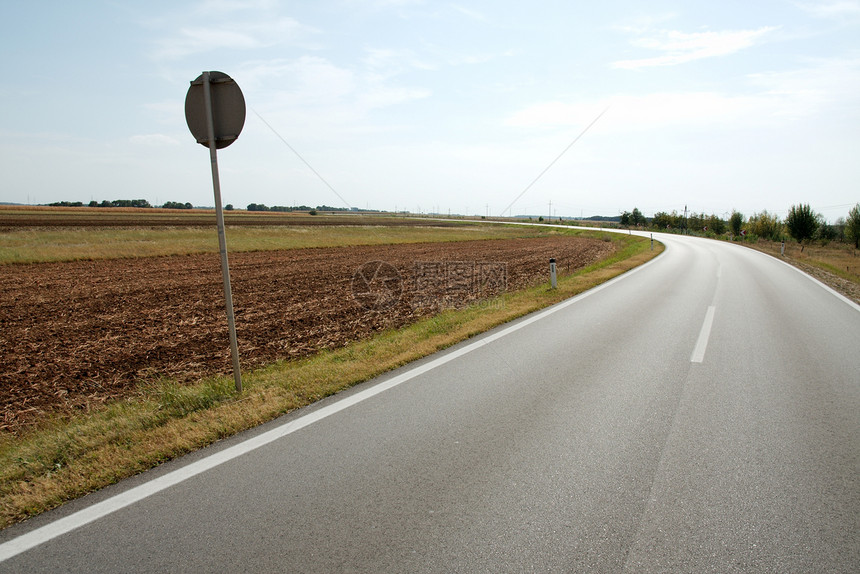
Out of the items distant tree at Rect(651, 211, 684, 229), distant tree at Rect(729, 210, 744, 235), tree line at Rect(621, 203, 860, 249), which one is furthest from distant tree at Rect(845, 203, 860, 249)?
distant tree at Rect(651, 211, 684, 229)

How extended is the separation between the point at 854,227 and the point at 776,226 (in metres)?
24.4

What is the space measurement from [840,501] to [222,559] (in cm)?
395

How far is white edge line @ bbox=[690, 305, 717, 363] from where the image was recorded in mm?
6480

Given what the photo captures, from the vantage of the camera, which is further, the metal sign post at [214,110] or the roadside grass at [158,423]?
the metal sign post at [214,110]

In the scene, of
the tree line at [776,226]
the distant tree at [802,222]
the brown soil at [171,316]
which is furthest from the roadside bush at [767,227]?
the brown soil at [171,316]

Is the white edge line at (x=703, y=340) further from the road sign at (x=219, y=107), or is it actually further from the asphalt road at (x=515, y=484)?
the road sign at (x=219, y=107)

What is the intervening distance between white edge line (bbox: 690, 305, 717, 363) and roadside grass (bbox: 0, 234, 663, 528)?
3408 millimetres

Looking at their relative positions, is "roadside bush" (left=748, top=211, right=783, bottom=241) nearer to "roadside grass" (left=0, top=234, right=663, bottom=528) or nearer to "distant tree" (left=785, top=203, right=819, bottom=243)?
"distant tree" (left=785, top=203, right=819, bottom=243)

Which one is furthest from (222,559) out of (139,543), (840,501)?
(840,501)

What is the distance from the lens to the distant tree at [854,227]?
55.2 meters

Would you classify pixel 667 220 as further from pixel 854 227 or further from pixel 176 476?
pixel 176 476

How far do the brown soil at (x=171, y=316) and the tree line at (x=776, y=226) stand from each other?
45.0m

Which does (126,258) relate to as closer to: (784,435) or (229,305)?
(229,305)

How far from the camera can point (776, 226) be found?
78.5 meters
